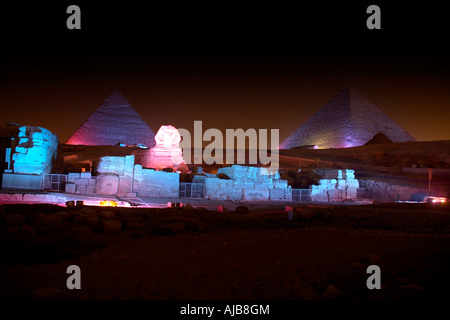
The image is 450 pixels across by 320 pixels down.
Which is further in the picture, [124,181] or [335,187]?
[335,187]

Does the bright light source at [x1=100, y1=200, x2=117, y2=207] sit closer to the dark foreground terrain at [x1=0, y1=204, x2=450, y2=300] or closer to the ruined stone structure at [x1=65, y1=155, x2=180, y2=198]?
the ruined stone structure at [x1=65, y1=155, x2=180, y2=198]

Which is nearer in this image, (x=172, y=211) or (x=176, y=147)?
(x=172, y=211)

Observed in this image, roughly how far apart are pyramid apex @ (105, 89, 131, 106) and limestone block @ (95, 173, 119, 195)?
24959mm

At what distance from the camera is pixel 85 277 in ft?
10.0

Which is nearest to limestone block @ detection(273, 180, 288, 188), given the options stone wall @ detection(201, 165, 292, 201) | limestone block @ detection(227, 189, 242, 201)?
stone wall @ detection(201, 165, 292, 201)

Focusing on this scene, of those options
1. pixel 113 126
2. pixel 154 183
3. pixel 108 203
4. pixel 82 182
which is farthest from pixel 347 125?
pixel 108 203

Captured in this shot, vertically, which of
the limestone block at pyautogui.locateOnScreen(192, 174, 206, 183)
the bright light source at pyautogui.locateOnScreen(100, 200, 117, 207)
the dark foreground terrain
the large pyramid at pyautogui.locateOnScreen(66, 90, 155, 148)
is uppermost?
the large pyramid at pyautogui.locateOnScreen(66, 90, 155, 148)

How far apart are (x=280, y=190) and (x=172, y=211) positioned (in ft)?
22.5

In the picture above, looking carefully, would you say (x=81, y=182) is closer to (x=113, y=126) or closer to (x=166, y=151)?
(x=166, y=151)

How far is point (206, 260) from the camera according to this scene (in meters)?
3.59

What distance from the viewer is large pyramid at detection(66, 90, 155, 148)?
1321 inches

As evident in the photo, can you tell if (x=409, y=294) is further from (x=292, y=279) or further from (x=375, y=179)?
(x=375, y=179)

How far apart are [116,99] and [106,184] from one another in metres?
25.6
